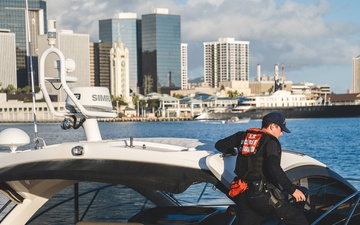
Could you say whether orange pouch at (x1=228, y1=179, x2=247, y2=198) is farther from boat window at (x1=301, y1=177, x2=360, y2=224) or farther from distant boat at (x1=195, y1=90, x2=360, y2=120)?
distant boat at (x1=195, y1=90, x2=360, y2=120)

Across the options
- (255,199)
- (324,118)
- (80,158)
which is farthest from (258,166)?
(324,118)

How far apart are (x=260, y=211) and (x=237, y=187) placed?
0.27m

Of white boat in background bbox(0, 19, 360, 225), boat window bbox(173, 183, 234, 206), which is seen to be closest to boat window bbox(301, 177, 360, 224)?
white boat in background bbox(0, 19, 360, 225)

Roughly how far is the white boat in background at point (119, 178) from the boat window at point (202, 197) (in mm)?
15

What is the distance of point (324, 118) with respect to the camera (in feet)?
551

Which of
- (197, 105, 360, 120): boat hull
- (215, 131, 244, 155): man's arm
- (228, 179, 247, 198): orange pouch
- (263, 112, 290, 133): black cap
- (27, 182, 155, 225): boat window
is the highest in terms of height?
(263, 112, 290, 133): black cap

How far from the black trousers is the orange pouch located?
0.19 ft

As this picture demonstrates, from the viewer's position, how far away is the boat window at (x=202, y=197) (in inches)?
282

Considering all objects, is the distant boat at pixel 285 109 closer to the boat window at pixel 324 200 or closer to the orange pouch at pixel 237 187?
the boat window at pixel 324 200

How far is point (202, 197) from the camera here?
7582 mm

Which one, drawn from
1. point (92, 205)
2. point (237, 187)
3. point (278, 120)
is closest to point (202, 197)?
point (92, 205)

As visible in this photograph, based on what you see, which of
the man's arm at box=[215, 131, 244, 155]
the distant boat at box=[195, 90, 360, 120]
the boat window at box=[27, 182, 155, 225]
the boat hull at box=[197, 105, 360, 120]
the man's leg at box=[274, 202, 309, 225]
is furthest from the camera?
the distant boat at box=[195, 90, 360, 120]

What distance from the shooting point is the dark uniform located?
5832mm

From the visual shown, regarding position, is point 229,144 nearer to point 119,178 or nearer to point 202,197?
point 119,178
